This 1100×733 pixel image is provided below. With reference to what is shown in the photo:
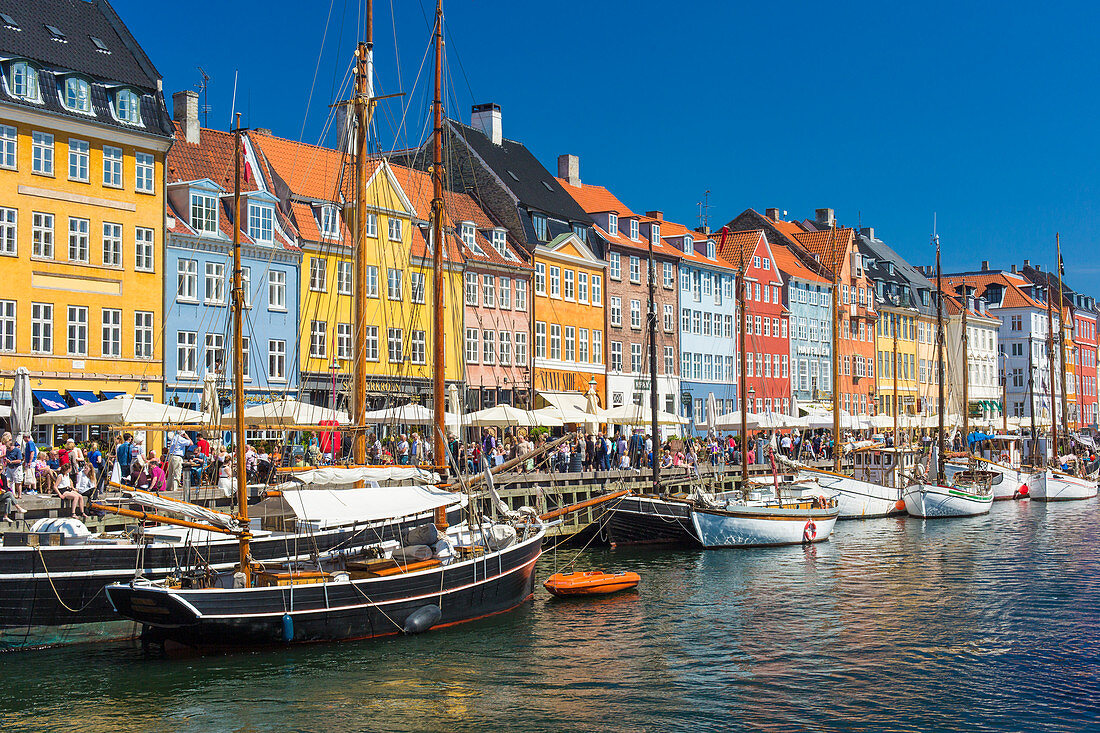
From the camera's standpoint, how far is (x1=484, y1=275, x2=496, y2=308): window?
2309 inches

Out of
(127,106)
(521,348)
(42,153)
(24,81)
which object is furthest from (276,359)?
(521,348)

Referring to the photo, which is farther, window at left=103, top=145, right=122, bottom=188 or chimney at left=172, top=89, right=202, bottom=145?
chimney at left=172, top=89, right=202, bottom=145

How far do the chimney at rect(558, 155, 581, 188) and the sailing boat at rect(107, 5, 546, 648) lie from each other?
46.1 m

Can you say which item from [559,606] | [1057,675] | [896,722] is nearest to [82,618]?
[559,606]

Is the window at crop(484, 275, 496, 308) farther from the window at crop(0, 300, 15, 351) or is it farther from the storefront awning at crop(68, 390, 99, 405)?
the window at crop(0, 300, 15, 351)

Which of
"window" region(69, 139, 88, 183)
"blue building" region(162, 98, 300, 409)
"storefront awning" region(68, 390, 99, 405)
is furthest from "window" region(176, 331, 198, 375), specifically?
"window" region(69, 139, 88, 183)

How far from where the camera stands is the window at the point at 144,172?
147 feet

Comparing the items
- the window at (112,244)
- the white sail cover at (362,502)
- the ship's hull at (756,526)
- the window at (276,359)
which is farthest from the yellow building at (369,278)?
the white sail cover at (362,502)

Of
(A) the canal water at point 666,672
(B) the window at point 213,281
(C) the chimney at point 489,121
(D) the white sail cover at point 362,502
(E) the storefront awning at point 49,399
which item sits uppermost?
(C) the chimney at point 489,121

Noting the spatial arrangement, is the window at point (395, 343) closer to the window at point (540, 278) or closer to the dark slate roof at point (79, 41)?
the window at point (540, 278)

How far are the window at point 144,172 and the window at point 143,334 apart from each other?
454 centimetres

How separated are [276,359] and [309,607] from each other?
26.9 m

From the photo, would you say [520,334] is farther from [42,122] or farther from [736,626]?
[736,626]

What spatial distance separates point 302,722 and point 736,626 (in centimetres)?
1090
